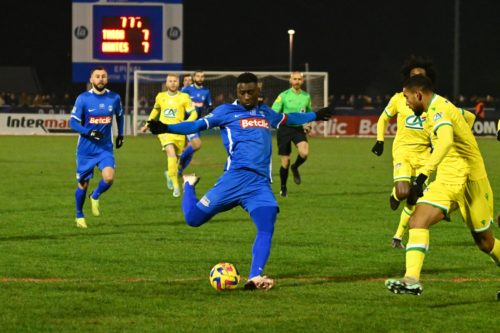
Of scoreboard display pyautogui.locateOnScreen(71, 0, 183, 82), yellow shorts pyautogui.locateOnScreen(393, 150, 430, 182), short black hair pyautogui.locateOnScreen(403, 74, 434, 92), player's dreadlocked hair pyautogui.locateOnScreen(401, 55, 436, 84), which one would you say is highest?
scoreboard display pyautogui.locateOnScreen(71, 0, 183, 82)

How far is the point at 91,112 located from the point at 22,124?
33.9 metres

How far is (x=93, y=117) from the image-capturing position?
605 inches

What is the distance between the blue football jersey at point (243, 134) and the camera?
10.1m

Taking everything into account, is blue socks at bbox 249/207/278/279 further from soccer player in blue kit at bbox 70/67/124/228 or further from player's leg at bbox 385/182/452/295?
soccer player in blue kit at bbox 70/67/124/228

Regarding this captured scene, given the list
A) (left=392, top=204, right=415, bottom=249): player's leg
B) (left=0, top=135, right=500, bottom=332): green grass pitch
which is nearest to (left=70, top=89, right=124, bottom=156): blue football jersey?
(left=0, top=135, right=500, bottom=332): green grass pitch

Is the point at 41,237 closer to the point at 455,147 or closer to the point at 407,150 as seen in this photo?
the point at 407,150

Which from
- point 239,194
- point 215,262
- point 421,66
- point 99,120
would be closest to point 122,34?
point 99,120

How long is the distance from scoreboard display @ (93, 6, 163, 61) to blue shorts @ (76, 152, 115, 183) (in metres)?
29.0

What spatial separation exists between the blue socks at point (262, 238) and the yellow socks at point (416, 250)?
1480mm

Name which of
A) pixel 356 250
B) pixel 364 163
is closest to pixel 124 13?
pixel 364 163

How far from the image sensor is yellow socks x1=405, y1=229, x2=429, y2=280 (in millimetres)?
8742

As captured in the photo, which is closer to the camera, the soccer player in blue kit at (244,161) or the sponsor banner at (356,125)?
the soccer player in blue kit at (244,161)

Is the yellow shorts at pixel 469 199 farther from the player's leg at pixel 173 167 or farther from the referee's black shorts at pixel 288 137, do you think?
the referee's black shorts at pixel 288 137

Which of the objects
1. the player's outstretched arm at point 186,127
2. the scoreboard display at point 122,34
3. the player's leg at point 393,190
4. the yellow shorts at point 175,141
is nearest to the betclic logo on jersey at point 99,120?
the player's leg at point 393,190
